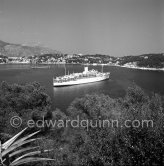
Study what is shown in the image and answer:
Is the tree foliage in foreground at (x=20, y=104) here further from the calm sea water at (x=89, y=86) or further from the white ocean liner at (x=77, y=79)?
the white ocean liner at (x=77, y=79)

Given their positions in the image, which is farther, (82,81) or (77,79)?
(82,81)

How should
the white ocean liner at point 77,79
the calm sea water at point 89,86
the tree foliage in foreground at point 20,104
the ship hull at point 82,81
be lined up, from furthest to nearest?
the white ocean liner at point 77,79 → the ship hull at point 82,81 → the calm sea water at point 89,86 → the tree foliage in foreground at point 20,104

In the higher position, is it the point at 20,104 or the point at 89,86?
the point at 20,104

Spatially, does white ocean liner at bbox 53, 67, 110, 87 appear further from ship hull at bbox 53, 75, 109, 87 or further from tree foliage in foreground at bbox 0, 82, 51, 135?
tree foliage in foreground at bbox 0, 82, 51, 135

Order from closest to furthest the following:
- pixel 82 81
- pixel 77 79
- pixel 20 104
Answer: pixel 20 104, pixel 77 79, pixel 82 81

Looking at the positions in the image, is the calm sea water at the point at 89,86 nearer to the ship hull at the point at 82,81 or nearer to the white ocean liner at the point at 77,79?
the ship hull at the point at 82,81

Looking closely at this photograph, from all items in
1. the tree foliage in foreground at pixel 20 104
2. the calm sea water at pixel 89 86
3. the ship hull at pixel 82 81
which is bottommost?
the calm sea water at pixel 89 86

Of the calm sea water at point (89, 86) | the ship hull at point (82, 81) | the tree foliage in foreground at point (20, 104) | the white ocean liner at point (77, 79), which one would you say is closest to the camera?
the tree foliage in foreground at point (20, 104)

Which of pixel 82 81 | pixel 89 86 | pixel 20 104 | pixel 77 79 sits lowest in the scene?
pixel 89 86

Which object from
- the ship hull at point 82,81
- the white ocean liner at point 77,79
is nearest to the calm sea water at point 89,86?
the ship hull at point 82,81

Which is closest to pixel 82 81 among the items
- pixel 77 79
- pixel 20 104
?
pixel 77 79

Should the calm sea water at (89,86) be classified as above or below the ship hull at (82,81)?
below

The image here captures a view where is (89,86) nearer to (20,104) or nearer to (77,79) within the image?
(77,79)

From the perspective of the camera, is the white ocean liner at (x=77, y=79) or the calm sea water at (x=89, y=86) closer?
the calm sea water at (x=89, y=86)
